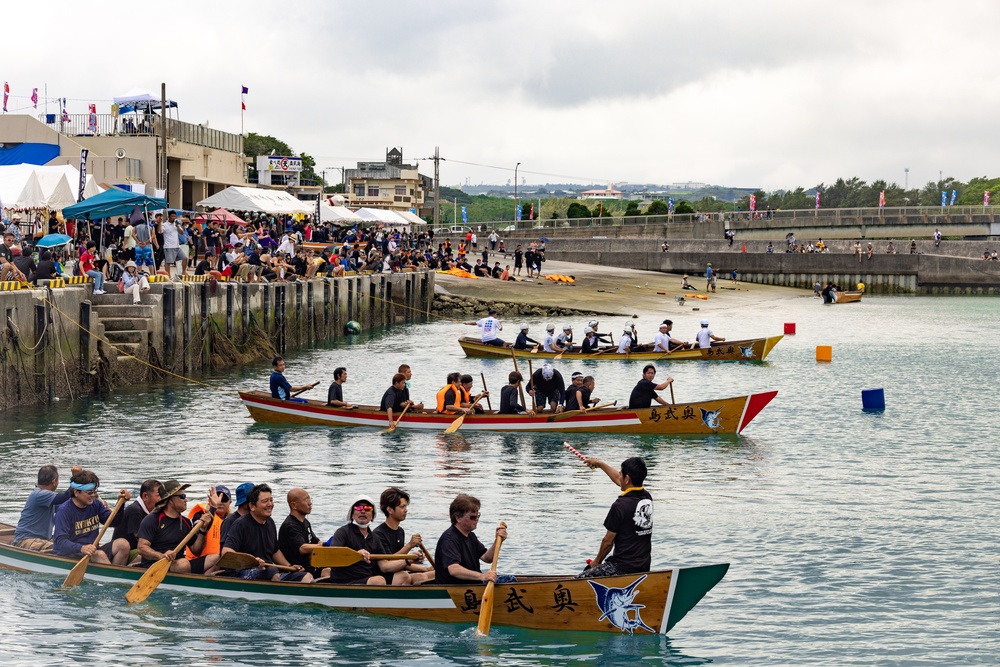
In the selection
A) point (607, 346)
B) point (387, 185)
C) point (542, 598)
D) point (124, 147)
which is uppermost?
point (387, 185)

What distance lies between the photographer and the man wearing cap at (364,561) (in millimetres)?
12875

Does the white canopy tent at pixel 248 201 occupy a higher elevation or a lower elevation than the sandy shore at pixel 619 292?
higher

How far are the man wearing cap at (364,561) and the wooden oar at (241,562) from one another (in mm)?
597

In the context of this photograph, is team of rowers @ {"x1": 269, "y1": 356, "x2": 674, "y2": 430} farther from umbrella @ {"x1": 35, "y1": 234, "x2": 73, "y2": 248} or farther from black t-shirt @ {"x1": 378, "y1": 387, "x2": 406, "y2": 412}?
umbrella @ {"x1": 35, "y1": 234, "x2": 73, "y2": 248}

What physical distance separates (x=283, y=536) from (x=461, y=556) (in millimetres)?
2263

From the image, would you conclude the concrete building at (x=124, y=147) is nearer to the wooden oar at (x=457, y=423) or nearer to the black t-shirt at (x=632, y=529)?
the wooden oar at (x=457, y=423)

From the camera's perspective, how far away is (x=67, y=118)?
192 ft

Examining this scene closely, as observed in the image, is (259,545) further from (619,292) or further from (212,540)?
(619,292)

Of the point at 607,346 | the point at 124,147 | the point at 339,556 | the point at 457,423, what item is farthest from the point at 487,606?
the point at 124,147

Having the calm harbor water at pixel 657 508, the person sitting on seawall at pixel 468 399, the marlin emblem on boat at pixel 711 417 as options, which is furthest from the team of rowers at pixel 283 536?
the marlin emblem on boat at pixel 711 417

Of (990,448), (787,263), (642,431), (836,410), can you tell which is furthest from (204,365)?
(787,263)

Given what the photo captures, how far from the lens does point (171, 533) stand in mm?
13766

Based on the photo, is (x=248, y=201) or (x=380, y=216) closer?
(x=248, y=201)

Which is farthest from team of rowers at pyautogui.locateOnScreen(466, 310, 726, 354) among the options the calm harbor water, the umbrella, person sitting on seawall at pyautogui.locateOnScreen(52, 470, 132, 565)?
person sitting on seawall at pyautogui.locateOnScreen(52, 470, 132, 565)
